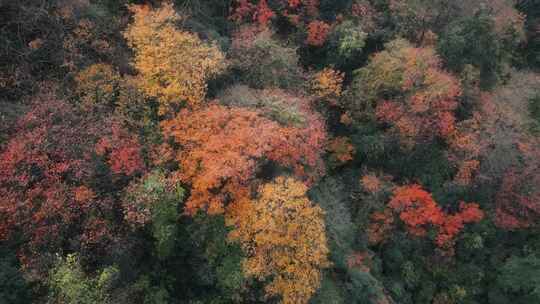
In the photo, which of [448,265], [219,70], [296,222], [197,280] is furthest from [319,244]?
[448,265]

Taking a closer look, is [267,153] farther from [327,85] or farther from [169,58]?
[327,85]

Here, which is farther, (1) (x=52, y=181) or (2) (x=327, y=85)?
(2) (x=327, y=85)

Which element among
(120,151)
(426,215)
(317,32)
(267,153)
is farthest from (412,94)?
(120,151)

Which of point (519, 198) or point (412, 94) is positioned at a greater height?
point (412, 94)

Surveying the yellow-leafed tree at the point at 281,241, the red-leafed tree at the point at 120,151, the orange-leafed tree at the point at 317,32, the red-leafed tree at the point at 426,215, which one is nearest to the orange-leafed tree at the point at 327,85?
the orange-leafed tree at the point at 317,32

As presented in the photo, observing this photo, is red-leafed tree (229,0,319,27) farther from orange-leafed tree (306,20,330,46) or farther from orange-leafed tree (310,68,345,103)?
orange-leafed tree (310,68,345,103)

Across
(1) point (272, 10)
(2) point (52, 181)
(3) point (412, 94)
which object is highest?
(1) point (272, 10)

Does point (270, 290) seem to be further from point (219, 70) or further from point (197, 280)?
point (219, 70)
